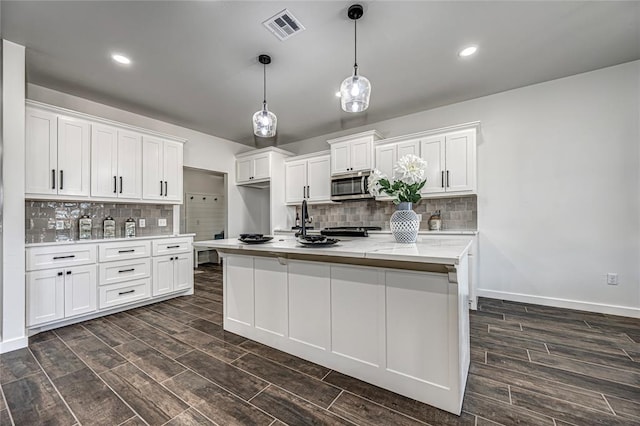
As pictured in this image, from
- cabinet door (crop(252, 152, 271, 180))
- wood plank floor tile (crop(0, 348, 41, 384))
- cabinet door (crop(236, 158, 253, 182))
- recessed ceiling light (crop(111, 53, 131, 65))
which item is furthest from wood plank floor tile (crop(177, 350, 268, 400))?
cabinet door (crop(236, 158, 253, 182))

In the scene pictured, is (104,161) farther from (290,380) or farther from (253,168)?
(290,380)

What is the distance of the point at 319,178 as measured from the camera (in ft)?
16.2

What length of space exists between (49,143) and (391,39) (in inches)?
147

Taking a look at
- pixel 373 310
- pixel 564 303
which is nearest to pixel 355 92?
pixel 373 310

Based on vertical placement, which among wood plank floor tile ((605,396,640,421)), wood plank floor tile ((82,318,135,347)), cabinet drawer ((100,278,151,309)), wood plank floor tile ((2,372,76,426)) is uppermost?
cabinet drawer ((100,278,151,309))

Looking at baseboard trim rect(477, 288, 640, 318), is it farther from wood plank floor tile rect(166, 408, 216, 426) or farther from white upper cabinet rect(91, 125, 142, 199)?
white upper cabinet rect(91, 125, 142, 199)

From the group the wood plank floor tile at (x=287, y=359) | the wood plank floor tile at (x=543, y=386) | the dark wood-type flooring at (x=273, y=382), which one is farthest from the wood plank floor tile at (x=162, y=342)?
the wood plank floor tile at (x=543, y=386)

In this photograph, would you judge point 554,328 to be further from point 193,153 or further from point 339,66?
point 193,153

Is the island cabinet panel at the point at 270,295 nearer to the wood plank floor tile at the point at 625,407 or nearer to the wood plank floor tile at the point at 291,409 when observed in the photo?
the wood plank floor tile at the point at 291,409

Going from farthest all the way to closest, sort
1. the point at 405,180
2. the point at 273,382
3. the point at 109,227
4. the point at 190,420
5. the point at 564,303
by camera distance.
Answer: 1. the point at 109,227
2. the point at 564,303
3. the point at 405,180
4. the point at 273,382
5. the point at 190,420

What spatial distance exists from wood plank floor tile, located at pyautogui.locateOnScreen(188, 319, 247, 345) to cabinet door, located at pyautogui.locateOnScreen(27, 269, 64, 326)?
53.9 inches

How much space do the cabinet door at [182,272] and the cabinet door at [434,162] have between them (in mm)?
3659

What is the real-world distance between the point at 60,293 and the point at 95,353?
1057mm

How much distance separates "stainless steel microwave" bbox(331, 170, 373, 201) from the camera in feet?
14.1
